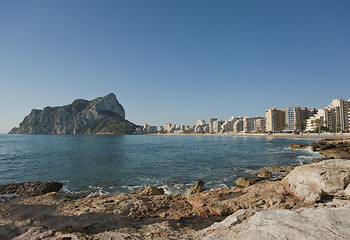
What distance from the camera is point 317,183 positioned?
7352 millimetres

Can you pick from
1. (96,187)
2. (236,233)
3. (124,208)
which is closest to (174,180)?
(96,187)

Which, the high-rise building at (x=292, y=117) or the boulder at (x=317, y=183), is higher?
the high-rise building at (x=292, y=117)

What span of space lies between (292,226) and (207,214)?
393cm

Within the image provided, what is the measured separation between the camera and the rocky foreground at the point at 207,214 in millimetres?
4277

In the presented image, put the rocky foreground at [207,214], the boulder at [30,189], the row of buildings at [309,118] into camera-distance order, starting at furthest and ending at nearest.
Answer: the row of buildings at [309,118] < the boulder at [30,189] < the rocky foreground at [207,214]

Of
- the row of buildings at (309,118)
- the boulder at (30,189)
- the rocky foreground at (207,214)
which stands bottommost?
the boulder at (30,189)

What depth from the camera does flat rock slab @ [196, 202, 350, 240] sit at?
3750 millimetres

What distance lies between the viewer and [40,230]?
5.28 m

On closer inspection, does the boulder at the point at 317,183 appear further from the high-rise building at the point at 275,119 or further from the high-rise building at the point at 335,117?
the high-rise building at the point at 275,119

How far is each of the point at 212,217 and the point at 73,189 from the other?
12.5m

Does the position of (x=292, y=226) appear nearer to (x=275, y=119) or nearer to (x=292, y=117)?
(x=292, y=117)

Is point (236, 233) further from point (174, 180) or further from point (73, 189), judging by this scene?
point (73, 189)

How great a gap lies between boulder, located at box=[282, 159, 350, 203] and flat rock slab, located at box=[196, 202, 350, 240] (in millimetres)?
2193

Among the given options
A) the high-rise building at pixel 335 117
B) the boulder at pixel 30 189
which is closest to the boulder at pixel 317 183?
the boulder at pixel 30 189
